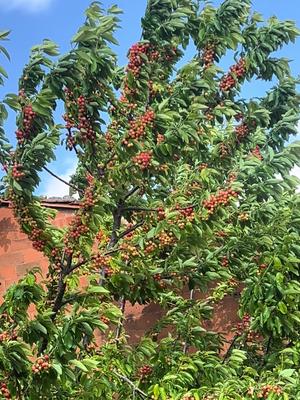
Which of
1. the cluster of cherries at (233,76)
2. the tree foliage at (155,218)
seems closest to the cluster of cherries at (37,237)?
the tree foliage at (155,218)

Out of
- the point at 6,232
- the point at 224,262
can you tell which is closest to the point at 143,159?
the point at 224,262

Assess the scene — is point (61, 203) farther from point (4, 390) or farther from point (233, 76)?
point (4, 390)

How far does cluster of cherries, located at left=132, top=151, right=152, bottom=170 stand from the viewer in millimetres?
6465

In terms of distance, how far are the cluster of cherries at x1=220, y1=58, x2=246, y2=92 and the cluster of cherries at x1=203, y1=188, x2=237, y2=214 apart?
2.31m

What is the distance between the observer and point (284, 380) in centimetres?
595

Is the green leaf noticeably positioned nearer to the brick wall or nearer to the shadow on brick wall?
the brick wall

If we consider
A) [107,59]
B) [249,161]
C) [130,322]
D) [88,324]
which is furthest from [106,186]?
[130,322]

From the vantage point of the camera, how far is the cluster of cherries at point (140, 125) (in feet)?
21.5

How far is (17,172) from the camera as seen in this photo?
6.05 meters

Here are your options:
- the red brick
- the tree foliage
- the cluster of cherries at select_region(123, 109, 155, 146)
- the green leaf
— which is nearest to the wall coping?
the red brick

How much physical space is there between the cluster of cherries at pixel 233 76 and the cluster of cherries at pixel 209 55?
30 cm

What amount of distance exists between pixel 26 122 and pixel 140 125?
1113 millimetres

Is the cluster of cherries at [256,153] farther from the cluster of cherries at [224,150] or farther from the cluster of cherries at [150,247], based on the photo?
the cluster of cherries at [150,247]

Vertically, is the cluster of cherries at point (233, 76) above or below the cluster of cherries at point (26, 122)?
above
